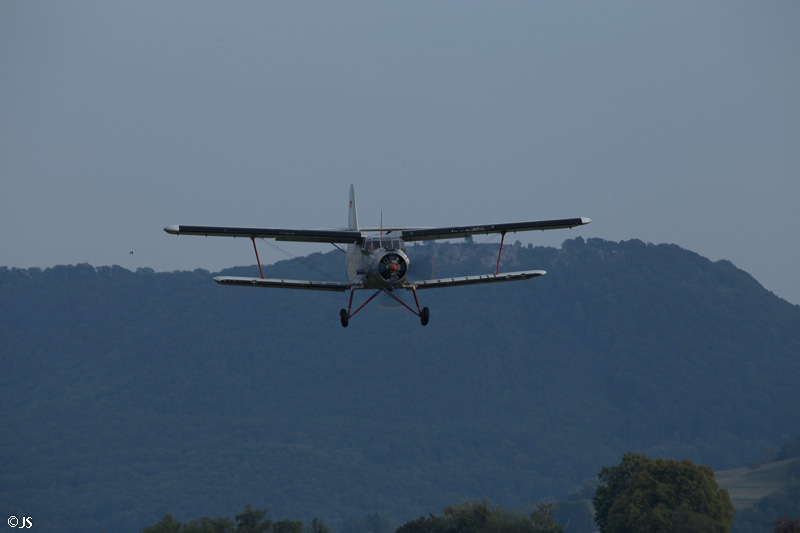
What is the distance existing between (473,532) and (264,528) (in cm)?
2627

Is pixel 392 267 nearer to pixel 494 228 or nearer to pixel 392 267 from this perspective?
pixel 392 267

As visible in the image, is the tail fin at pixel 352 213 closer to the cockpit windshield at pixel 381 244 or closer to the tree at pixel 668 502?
the cockpit windshield at pixel 381 244

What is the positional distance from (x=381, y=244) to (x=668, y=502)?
247 feet

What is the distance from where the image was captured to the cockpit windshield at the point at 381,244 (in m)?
46.8

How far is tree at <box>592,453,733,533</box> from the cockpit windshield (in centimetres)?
7176

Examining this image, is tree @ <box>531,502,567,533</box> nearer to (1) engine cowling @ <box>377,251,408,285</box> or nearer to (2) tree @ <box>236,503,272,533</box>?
(2) tree @ <box>236,503,272,533</box>

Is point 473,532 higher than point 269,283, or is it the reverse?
point 269,283

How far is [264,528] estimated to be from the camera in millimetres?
133250

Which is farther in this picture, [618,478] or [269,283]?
[618,478]

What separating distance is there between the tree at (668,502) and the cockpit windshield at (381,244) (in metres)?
71.8

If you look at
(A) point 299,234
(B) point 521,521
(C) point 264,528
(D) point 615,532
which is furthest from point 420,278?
(C) point 264,528

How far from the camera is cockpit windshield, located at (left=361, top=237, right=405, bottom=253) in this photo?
46781 mm

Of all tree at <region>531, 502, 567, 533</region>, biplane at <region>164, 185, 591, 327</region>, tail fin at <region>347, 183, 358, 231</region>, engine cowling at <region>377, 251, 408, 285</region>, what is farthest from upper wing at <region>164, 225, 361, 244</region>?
tree at <region>531, 502, 567, 533</region>

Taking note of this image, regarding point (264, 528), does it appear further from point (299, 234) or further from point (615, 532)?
point (299, 234)
